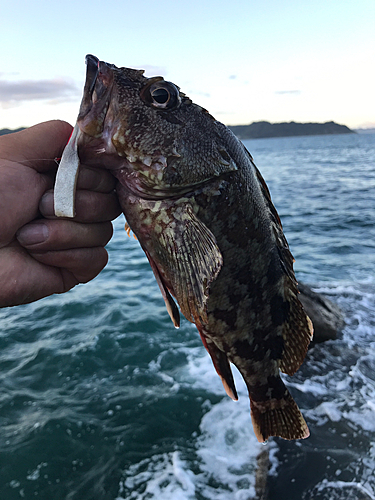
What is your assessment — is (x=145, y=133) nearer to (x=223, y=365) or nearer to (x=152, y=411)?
(x=223, y=365)

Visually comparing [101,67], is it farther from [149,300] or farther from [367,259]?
[367,259]

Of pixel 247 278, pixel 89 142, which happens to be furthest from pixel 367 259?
pixel 89 142

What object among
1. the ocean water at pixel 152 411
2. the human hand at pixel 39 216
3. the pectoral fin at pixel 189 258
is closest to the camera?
the pectoral fin at pixel 189 258

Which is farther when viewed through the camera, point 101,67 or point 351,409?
point 351,409

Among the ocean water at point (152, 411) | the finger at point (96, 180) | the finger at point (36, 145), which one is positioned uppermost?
the finger at point (36, 145)

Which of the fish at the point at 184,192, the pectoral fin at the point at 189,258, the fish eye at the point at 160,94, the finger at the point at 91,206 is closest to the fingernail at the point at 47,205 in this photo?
the finger at the point at 91,206

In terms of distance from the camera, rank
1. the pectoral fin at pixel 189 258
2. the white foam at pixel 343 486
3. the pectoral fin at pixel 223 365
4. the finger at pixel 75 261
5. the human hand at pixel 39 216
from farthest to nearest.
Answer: the white foam at pixel 343 486
the pectoral fin at pixel 223 365
the finger at pixel 75 261
the human hand at pixel 39 216
the pectoral fin at pixel 189 258

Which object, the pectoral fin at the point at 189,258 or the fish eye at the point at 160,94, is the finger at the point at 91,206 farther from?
the fish eye at the point at 160,94
